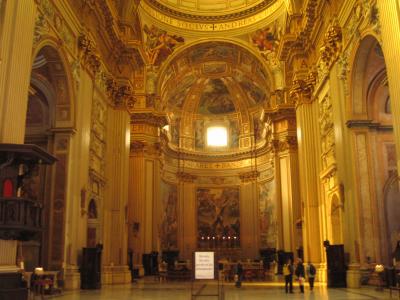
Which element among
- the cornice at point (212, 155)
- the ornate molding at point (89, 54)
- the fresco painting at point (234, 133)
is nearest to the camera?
the ornate molding at point (89, 54)

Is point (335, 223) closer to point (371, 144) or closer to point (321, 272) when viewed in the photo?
point (321, 272)

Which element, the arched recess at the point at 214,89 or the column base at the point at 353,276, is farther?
the arched recess at the point at 214,89

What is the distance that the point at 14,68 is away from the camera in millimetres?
11195

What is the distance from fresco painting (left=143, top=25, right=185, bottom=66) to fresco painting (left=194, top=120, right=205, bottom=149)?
11043mm

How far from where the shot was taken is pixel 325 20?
1852 cm

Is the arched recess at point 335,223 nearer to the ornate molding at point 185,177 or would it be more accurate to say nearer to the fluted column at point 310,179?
the fluted column at point 310,179

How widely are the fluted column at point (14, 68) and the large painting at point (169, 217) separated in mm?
25628

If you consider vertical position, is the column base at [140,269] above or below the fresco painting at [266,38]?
below

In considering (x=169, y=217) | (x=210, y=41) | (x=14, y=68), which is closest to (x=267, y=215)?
(x=169, y=217)

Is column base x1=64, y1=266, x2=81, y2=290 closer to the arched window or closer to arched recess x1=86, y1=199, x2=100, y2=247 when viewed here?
arched recess x1=86, y1=199, x2=100, y2=247

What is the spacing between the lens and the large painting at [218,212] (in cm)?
4069

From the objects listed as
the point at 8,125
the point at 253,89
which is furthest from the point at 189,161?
the point at 8,125

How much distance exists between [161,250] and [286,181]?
11.6m

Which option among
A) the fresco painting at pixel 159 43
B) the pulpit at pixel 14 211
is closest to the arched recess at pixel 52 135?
the pulpit at pixel 14 211
